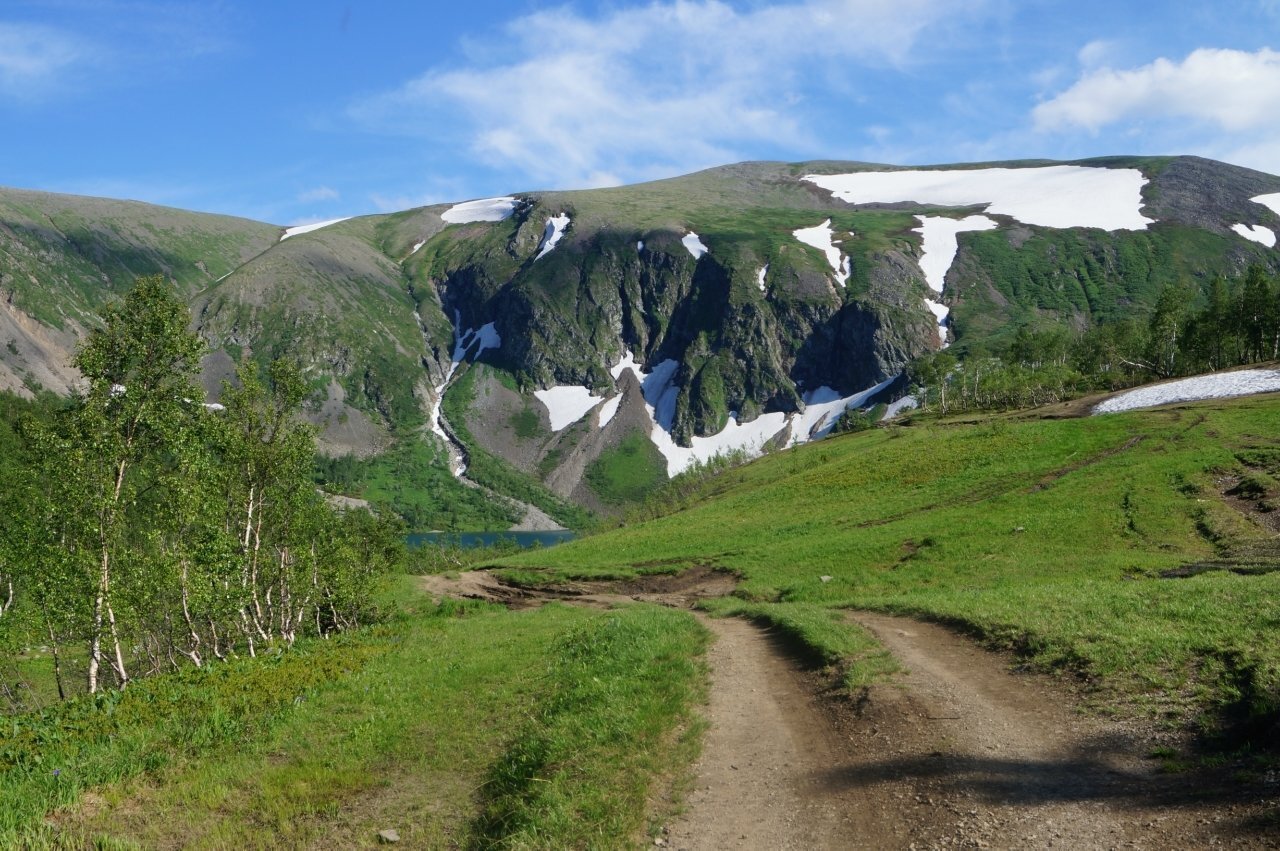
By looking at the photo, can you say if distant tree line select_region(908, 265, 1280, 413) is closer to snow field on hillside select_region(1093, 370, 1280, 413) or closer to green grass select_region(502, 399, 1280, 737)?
snow field on hillside select_region(1093, 370, 1280, 413)

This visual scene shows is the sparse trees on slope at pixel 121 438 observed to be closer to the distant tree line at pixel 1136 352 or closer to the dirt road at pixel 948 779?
the dirt road at pixel 948 779

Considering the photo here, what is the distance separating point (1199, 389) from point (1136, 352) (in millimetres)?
64785

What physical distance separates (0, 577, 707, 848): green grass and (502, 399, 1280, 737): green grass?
959 cm

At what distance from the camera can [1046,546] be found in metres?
44.1

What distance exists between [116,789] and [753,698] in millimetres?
13294

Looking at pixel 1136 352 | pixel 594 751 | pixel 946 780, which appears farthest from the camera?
pixel 1136 352

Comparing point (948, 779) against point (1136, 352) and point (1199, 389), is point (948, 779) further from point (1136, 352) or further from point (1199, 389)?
point (1136, 352)

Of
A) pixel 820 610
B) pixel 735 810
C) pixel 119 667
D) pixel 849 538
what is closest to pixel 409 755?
pixel 735 810

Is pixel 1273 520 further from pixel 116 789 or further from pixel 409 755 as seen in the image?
pixel 116 789

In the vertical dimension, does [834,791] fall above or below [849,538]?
above

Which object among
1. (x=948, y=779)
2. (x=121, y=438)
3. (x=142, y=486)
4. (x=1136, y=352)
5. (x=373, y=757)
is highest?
(x=1136, y=352)

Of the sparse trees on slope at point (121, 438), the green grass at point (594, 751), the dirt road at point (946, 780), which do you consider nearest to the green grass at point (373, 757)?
the green grass at point (594, 751)

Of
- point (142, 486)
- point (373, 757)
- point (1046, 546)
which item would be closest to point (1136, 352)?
point (1046, 546)

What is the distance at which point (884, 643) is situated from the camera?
2172 centimetres
